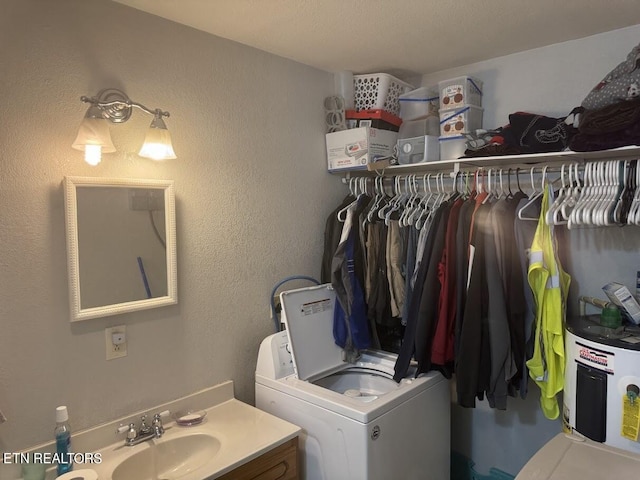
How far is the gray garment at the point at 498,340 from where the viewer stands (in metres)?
1.88

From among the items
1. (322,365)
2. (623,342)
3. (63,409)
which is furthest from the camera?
(322,365)

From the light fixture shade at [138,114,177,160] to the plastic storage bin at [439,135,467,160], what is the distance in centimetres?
132

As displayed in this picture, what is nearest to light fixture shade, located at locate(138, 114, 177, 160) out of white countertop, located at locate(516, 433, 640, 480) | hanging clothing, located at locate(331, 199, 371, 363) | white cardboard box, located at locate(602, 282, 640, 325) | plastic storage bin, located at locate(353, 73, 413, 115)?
hanging clothing, located at locate(331, 199, 371, 363)

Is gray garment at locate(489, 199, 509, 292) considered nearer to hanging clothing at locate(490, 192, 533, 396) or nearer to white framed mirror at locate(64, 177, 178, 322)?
hanging clothing at locate(490, 192, 533, 396)

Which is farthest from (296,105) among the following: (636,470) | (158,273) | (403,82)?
(636,470)

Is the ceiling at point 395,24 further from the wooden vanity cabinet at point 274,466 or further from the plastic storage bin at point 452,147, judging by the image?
the wooden vanity cabinet at point 274,466

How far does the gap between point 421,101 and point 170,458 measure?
2061 millimetres

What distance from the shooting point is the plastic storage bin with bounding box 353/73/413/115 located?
2.45 m

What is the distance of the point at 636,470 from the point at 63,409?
1.78m

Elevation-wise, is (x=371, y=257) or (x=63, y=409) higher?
(x=371, y=257)

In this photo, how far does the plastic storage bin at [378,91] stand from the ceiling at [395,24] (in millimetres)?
122

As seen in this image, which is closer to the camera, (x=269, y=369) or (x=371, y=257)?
(x=269, y=369)

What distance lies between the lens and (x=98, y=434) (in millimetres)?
1682

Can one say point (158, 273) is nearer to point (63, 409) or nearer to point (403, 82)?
point (63, 409)
